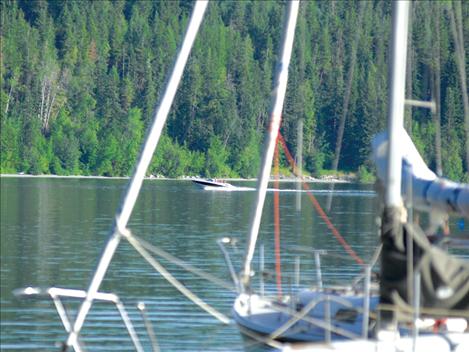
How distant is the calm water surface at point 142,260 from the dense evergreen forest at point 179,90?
60.8 m

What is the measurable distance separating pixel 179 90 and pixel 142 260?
4915 inches

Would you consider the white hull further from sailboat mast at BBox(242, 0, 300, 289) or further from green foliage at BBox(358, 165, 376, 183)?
green foliage at BBox(358, 165, 376, 183)

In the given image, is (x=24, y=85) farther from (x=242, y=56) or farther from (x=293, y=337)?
(x=293, y=337)

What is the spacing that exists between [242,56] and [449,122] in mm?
66319

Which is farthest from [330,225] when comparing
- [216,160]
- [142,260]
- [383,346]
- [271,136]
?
[216,160]

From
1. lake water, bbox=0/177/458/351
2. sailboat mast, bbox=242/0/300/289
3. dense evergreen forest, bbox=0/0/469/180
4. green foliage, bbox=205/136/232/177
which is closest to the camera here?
sailboat mast, bbox=242/0/300/289

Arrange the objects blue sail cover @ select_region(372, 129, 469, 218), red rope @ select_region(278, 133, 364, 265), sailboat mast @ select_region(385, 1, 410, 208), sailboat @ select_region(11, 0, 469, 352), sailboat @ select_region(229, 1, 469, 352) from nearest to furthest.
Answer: sailboat @ select_region(229, 1, 469, 352)
sailboat mast @ select_region(385, 1, 410, 208)
sailboat @ select_region(11, 0, 469, 352)
blue sail cover @ select_region(372, 129, 469, 218)
red rope @ select_region(278, 133, 364, 265)

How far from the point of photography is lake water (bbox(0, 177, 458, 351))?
25953mm

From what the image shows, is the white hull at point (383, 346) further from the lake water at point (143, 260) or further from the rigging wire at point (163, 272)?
the lake water at point (143, 260)

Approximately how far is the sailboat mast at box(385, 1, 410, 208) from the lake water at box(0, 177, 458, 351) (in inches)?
232

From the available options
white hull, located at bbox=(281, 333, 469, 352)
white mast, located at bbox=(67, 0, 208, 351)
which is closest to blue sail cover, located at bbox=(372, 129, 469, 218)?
white hull, located at bbox=(281, 333, 469, 352)

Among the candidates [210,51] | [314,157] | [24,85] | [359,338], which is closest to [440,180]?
[359,338]

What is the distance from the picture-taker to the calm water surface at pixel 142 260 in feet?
85.2

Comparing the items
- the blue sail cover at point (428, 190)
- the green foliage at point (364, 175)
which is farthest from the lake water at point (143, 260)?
the green foliage at point (364, 175)
